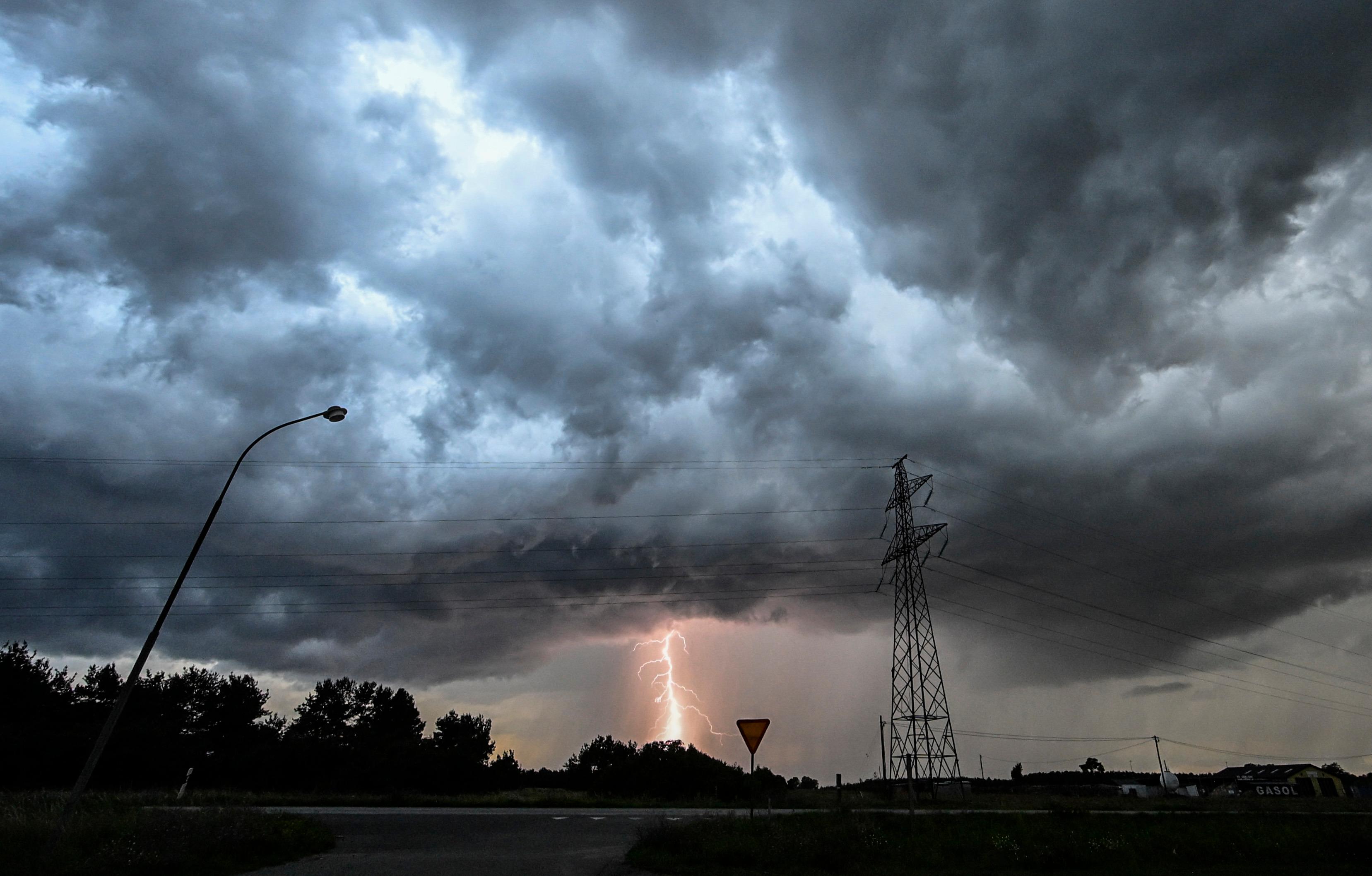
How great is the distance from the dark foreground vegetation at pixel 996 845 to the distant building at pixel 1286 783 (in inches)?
3843

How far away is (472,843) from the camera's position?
21766 millimetres

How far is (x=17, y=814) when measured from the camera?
69.0 feet

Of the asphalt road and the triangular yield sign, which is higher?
the triangular yield sign

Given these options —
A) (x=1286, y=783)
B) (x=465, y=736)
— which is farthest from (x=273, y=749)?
(x=1286, y=783)

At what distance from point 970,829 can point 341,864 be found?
2106 cm

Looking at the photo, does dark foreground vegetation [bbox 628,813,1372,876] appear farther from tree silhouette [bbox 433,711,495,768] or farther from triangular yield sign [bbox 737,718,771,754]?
tree silhouette [bbox 433,711,495,768]

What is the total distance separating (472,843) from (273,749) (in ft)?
260

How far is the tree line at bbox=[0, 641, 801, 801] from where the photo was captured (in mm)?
69312

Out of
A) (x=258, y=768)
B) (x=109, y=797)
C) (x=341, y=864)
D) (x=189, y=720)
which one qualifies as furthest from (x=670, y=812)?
(x=189, y=720)

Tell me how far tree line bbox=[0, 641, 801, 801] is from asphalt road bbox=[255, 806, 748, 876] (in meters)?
31.3

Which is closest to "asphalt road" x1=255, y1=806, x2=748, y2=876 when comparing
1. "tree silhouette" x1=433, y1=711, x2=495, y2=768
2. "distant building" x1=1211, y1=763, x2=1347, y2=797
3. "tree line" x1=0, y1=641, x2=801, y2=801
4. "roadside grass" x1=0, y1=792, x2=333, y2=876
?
"roadside grass" x1=0, y1=792, x2=333, y2=876

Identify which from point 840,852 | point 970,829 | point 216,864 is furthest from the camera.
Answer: point 970,829

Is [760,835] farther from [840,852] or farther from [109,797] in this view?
[109,797]

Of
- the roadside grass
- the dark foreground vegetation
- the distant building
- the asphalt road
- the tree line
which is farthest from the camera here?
the distant building
